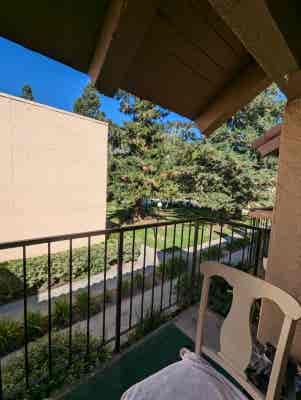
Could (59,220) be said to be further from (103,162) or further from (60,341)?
(60,341)

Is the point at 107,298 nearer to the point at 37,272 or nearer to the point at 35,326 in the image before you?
the point at 35,326

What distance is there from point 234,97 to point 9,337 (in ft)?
10.7

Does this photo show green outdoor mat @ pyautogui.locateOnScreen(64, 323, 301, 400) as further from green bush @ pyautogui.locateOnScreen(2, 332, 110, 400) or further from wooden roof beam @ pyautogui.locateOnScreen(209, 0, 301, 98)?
wooden roof beam @ pyautogui.locateOnScreen(209, 0, 301, 98)

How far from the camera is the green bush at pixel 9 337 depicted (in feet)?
7.77

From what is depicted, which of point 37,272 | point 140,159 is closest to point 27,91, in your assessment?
point 140,159

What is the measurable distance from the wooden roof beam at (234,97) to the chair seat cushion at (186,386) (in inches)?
56.1

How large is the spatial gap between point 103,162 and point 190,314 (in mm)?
5528

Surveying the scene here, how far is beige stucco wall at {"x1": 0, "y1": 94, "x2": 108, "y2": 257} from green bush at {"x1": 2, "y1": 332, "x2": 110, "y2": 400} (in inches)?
161

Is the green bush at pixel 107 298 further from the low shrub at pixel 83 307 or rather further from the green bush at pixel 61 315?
the green bush at pixel 61 315

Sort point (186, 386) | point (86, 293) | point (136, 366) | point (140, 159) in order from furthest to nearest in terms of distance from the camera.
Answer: point (140, 159)
point (86, 293)
point (136, 366)
point (186, 386)

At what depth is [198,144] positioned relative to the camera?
9.66 meters

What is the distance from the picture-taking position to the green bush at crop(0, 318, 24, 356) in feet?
7.77

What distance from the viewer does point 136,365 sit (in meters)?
1.60

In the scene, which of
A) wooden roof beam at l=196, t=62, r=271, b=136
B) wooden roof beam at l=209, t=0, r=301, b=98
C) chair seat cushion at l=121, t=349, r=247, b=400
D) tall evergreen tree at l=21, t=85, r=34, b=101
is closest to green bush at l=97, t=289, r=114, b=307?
chair seat cushion at l=121, t=349, r=247, b=400
